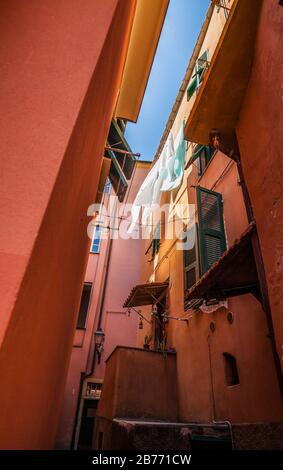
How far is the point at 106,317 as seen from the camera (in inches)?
494

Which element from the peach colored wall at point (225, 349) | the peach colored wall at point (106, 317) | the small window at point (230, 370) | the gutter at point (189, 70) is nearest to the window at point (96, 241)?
the peach colored wall at point (106, 317)

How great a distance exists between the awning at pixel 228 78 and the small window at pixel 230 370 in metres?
4.08

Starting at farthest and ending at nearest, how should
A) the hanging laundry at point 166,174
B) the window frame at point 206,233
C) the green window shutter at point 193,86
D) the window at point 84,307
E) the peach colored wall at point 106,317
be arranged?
the window at point 84,307
the peach colored wall at point 106,317
the green window shutter at point 193,86
the hanging laundry at point 166,174
the window frame at point 206,233

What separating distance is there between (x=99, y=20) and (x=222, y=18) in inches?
373

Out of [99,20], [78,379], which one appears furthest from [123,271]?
[99,20]

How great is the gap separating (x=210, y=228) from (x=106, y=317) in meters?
8.10

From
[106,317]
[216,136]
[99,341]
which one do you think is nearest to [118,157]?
[216,136]

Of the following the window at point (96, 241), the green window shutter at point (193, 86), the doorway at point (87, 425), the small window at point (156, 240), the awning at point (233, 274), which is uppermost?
the green window shutter at point (193, 86)

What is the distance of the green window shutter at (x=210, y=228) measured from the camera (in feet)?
19.4

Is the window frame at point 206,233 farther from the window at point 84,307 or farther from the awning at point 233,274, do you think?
the window at point 84,307

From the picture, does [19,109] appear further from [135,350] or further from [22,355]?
[135,350]

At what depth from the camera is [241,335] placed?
4.76 metres

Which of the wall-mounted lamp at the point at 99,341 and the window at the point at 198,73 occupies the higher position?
the window at the point at 198,73
